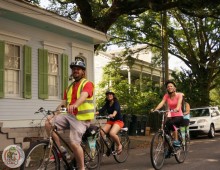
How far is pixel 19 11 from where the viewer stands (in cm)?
1214

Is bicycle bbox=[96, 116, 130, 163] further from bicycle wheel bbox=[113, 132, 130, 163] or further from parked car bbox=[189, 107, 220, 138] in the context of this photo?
parked car bbox=[189, 107, 220, 138]

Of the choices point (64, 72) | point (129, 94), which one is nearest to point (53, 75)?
point (64, 72)

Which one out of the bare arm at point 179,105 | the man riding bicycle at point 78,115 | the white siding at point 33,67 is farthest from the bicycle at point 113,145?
the white siding at point 33,67

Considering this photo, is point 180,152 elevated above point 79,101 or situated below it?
below

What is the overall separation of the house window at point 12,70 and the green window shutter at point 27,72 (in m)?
0.20

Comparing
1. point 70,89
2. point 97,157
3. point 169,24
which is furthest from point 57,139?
point 169,24

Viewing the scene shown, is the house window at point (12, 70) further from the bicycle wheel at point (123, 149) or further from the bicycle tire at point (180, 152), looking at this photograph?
the bicycle tire at point (180, 152)

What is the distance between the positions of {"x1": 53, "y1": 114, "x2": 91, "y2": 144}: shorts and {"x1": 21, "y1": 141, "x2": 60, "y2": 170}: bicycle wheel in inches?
16.5

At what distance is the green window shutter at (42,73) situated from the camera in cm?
1366

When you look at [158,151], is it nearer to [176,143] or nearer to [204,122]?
[176,143]

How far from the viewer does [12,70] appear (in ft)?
41.7

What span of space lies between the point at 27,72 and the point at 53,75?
5.75ft

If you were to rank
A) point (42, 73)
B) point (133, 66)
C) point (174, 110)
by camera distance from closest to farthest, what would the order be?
point (174, 110), point (42, 73), point (133, 66)

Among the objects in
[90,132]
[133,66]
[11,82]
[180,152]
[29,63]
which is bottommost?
[180,152]
